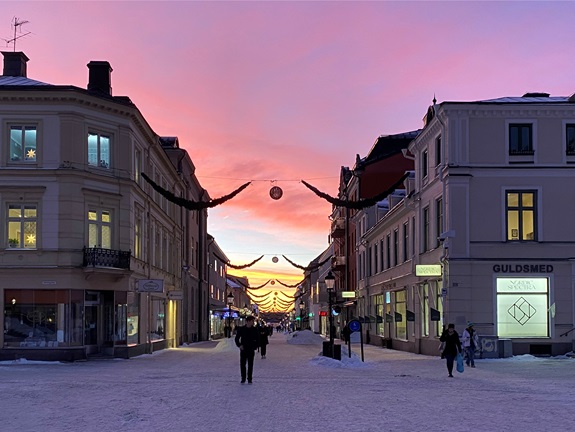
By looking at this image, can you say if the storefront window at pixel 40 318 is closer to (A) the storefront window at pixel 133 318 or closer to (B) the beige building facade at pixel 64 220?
(B) the beige building facade at pixel 64 220

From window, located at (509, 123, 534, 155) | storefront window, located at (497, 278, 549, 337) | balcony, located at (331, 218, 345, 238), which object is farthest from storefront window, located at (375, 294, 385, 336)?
window, located at (509, 123, 534, 155)

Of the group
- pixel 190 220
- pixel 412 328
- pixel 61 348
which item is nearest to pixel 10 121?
pixel 61 348

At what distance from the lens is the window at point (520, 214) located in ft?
109

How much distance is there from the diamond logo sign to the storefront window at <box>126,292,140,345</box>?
1570 centimetres

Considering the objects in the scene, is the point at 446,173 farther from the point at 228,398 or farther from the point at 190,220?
the point at 190,220

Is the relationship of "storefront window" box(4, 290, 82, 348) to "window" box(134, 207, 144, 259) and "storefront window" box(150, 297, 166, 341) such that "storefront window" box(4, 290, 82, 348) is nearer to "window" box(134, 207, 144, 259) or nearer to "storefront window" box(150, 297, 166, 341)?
"window" box(134, 207, 144, 259)

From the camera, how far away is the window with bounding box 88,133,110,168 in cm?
3256

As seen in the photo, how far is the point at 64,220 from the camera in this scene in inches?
1228

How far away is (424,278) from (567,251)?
706 centimetres

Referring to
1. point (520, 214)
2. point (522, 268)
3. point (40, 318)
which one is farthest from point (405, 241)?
point (40, 318)

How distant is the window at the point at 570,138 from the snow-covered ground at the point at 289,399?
9.85m

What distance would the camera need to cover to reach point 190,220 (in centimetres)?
6162

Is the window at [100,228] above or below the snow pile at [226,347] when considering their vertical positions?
above

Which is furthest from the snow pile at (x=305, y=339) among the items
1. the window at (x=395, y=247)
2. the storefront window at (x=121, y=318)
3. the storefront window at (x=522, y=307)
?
the storefront window at (x=522, y=307)
